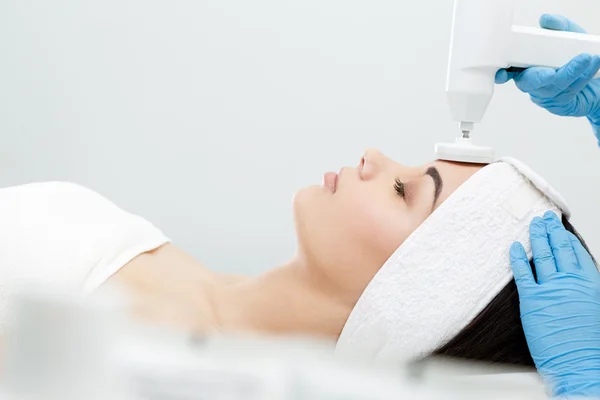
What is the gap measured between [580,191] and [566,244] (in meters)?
0.84

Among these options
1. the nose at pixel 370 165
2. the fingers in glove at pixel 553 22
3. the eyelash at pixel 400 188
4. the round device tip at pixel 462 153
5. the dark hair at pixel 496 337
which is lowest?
the dark hair at pixel 496 337

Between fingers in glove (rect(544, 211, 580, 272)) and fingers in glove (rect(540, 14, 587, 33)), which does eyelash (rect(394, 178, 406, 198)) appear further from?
fingers in glove (rect(540, 14, 587, 33))

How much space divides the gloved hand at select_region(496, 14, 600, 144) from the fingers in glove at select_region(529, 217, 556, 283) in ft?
0.95

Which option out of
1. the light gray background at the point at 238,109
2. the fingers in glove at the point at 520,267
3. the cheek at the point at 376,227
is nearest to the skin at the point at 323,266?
the cheek at the point at 376,227

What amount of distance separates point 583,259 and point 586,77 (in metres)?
0.36

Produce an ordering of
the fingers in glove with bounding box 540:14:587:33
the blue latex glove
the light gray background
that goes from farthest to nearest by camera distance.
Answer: the light gray background < the fingers in glove with bounding box 540:14:587:33 < the blue latex glove

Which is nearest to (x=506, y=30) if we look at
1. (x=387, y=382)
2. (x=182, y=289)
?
(x=182, y=289)

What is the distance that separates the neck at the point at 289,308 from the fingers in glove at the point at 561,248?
373mm

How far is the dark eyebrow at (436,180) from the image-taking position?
1.29 m

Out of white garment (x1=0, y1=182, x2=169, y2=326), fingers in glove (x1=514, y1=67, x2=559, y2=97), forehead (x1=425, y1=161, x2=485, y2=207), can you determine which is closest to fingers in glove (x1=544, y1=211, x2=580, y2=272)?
forehead (x1=425, y1=161, x2=485, y2=207)

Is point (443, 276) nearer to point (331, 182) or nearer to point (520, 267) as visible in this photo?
point (520, 267)

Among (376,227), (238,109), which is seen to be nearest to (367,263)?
(376,227)

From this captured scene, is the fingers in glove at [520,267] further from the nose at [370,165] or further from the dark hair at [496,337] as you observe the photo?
the nose at [370,165]

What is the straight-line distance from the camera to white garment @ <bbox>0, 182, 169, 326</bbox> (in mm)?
1189
